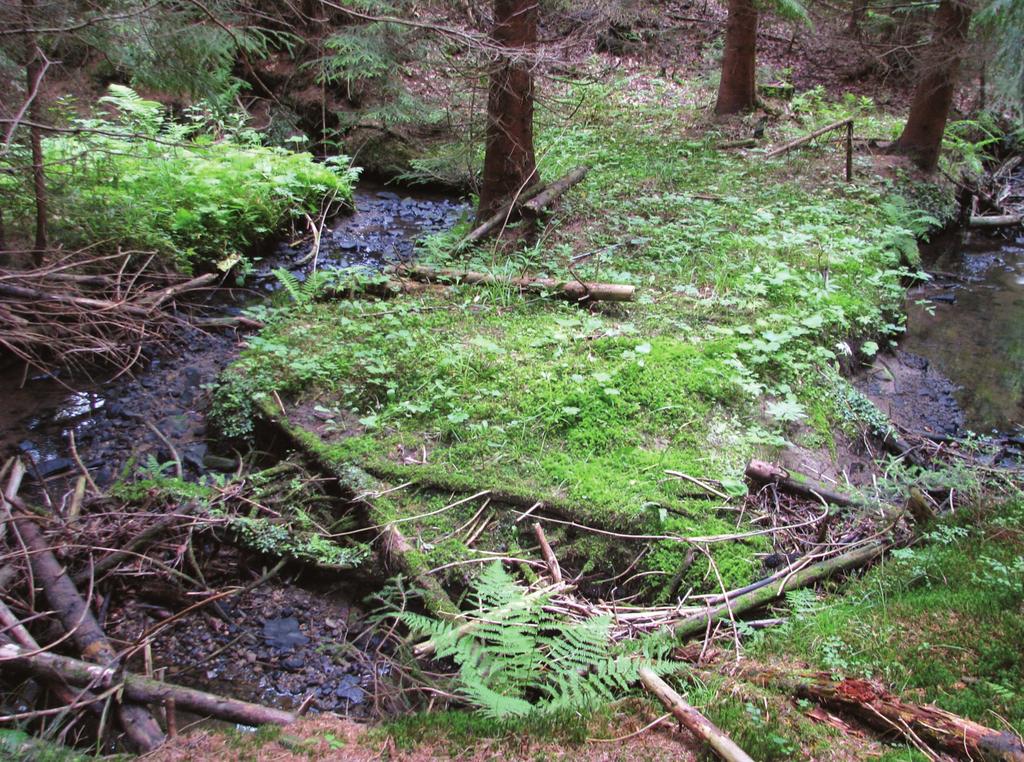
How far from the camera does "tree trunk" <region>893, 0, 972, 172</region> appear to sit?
9430 millimetres

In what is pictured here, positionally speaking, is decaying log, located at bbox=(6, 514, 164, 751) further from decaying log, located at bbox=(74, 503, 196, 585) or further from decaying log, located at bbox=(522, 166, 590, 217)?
decaying log, located at bbox=(522, 166, 590, 217)

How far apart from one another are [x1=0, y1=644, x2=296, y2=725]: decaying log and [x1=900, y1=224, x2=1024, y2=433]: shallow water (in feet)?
20.7

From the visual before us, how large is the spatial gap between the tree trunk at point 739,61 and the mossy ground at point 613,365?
4664 mm

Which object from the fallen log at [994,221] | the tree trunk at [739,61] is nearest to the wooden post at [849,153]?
the fallen log at [994,221]

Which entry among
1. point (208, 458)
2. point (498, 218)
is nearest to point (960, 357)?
A: point (498, 218)

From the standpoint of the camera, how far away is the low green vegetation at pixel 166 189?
6254 millimetres

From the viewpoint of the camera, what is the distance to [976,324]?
7.87 meters

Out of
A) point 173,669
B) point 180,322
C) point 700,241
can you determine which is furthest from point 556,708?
point 700,241

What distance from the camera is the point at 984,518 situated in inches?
147

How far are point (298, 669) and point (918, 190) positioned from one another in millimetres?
11405

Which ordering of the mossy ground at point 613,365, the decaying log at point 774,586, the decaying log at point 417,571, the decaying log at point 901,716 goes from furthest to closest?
the mossy ground at point 613,365, the decaying log at point 417,571, the decaying log at point 774,586, the decaying log at point 901,716

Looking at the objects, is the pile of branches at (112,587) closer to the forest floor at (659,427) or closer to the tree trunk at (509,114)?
the forest floor at (659,427)

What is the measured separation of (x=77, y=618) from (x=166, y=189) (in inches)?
227

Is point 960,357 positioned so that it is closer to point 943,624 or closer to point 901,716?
point 943,624
